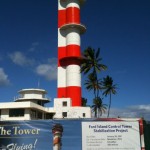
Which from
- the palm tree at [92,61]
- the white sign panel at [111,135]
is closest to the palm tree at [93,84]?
the palm tree at [92,61]

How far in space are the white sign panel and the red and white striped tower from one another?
3450 centimetres

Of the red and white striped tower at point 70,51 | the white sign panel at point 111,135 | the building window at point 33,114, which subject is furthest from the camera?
the red and white striped tower at point 70,51

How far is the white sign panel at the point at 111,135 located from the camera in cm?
1688

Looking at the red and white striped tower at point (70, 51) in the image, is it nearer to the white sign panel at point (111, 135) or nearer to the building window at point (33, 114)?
the building window at point (33, 114)

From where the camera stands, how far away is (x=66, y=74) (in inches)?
2120

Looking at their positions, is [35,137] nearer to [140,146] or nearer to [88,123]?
[88,123]

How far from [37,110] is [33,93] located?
10.9 m

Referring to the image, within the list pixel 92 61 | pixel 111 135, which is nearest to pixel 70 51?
pixel 92 61

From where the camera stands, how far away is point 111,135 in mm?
17031

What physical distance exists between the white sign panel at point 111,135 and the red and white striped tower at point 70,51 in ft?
113

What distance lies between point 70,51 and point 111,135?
3766 cm

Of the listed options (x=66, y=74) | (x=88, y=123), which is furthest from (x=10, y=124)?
(x=66, y=74)

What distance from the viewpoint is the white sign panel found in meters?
16.9

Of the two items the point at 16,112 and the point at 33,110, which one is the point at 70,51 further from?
the point at 16,112
